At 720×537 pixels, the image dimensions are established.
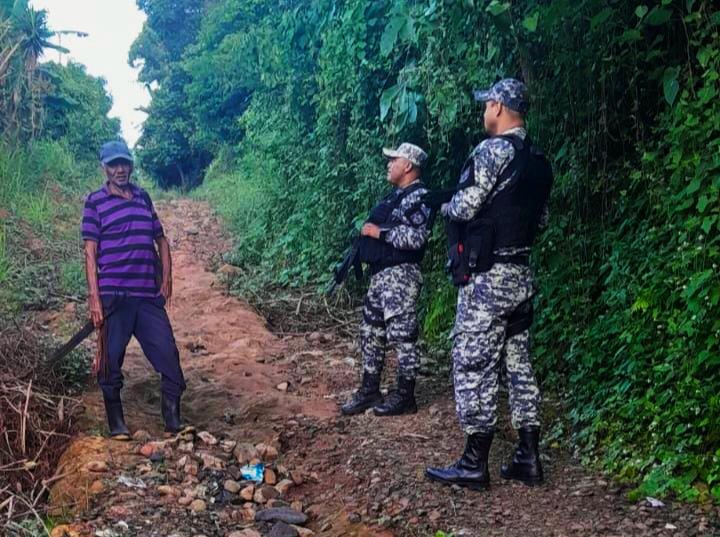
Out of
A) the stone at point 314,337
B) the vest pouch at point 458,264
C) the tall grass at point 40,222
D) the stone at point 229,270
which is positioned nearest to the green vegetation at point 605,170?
the vest pouch at point 458,264

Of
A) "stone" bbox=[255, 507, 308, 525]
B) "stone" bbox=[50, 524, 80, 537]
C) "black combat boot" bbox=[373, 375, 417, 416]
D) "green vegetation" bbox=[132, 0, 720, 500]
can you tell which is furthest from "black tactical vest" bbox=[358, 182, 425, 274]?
"stone" bbox=[50, 524, 80, 537]

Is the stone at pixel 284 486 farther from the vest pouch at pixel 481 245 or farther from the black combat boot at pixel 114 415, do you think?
the vest pouch at pixel 481 245

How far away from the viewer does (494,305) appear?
3309mm

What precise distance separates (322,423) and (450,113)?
7.98 ft

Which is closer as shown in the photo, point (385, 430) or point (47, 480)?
point (47, 480)

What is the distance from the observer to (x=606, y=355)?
13.2 ft

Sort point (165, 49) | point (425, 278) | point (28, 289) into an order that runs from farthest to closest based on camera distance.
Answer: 1. point (165, 49)
2. point (28, 289)
3. point (425, 278)

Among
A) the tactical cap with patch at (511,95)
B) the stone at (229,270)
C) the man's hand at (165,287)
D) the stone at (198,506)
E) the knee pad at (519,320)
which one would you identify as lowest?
the stone at (198,506)

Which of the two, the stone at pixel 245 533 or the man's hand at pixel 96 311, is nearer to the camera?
the stone at pixel 245 533

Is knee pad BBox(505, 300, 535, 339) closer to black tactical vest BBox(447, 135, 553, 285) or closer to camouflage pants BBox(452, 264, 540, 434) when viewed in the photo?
camouflage pants BBox(452, 264, 540, 434)

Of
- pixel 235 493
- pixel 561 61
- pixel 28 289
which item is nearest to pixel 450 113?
pixel 561 61

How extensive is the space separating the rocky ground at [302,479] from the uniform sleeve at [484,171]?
137 centimetres

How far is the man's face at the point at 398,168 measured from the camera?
4383 mm

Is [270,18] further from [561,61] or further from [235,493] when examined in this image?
[235,493]
